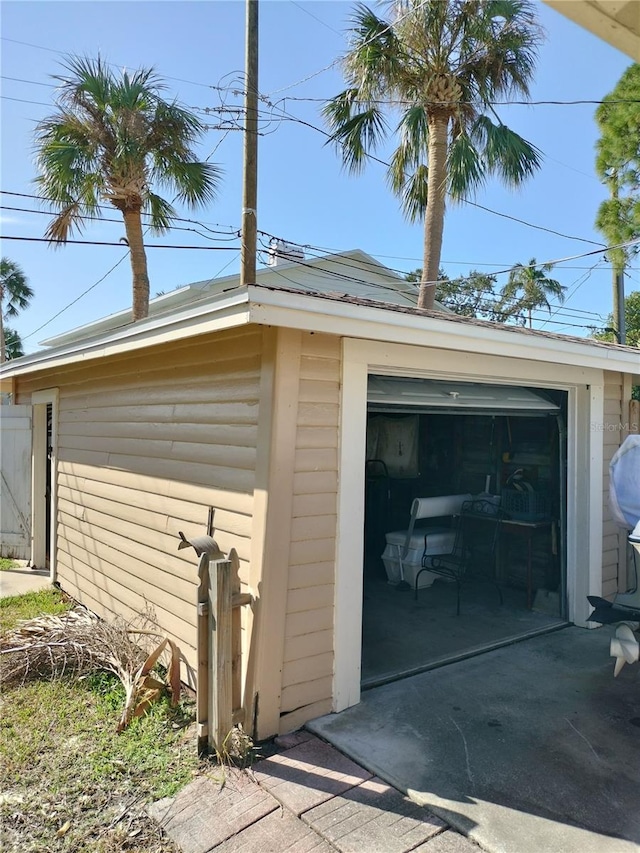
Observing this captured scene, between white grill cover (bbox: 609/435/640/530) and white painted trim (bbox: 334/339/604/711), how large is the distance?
0.69 m

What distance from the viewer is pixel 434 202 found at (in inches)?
340

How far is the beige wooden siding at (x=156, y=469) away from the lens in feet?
10.8

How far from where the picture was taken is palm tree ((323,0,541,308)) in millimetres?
8227

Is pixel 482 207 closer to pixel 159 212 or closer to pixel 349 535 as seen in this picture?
pixel 159 212

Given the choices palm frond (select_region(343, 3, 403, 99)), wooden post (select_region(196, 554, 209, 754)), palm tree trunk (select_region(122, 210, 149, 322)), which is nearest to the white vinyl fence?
palm tree trunk (select_region(122, 210, 149, 322))

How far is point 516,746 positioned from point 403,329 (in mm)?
2294

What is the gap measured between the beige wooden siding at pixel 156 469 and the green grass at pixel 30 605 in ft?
0.52

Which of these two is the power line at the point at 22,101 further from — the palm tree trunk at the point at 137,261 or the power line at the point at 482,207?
the power line at the point at 482,207

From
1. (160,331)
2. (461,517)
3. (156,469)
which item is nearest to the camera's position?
(160,331)

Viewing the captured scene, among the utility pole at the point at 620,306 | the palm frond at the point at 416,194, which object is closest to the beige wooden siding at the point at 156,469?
the palm frond at the point at 416,194

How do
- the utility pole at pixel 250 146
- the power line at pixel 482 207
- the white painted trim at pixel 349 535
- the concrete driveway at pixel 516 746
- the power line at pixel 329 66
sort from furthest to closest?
the power line at pixel 482 207 → the power line at pixel 329 66 → the utility pole at pixel 250 146 → the white painted trim at pixel 349 535 → the concrete driveway at pixel 516 746

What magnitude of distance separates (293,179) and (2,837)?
34.0ft

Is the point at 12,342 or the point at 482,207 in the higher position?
the point at 12,342

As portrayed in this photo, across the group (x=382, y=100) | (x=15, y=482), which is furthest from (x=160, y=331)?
(x=382, y=100)
